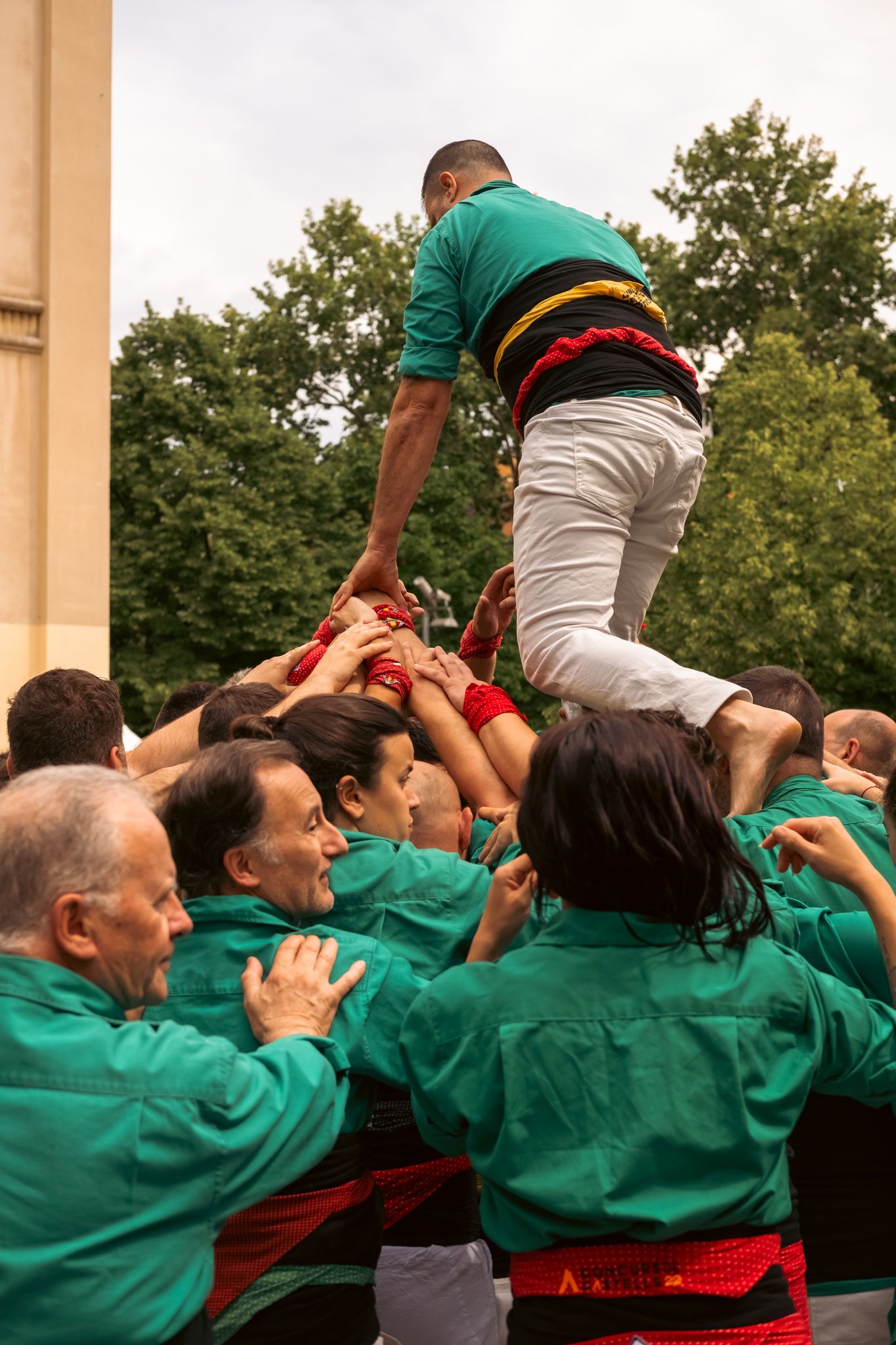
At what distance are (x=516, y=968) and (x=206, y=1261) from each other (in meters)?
0.62

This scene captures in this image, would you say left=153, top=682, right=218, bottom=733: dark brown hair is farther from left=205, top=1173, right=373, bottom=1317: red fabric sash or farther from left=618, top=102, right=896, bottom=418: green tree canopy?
left=618, top=102, right=896, bottom=418: green tree canopy

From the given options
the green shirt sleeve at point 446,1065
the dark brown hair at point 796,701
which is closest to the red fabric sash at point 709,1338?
the green shirt sleeve at point 446,1065

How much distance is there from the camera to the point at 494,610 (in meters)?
4.48

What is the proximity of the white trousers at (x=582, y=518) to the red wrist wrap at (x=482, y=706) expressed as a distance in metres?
0.11

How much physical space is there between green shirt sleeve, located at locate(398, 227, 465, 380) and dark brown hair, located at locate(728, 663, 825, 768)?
48.7 inches

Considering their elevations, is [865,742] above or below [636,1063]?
above

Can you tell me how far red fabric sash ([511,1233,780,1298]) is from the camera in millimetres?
2115

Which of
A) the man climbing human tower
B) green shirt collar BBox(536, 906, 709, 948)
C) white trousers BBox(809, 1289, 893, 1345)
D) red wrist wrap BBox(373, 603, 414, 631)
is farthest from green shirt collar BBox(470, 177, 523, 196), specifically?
white trousers BBox(809, 1289, 893, 1345)

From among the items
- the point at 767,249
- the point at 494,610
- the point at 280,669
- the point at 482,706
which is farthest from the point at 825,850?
the point at 767,249

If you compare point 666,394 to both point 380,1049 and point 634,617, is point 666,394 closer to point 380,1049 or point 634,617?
point 634,617

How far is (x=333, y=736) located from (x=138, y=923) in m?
0.99

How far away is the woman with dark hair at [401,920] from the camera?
8.96 feet

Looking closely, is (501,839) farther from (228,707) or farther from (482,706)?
(228,707)

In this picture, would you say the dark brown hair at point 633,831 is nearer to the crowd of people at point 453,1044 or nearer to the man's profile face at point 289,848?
the crowd of people at point 453,1044
